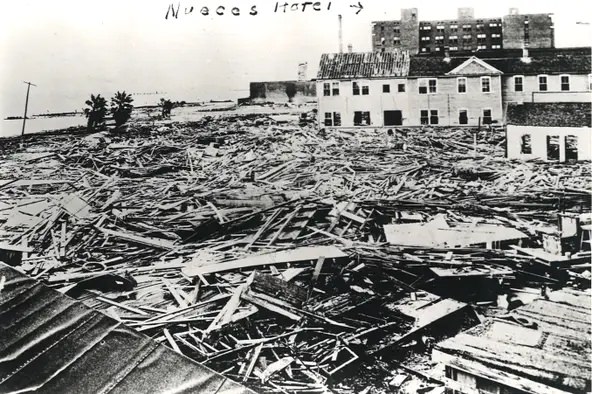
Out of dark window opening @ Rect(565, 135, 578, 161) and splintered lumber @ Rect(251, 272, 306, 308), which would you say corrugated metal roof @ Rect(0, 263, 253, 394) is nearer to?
splintered lumber @ Rect(251, 272, 306, 308)

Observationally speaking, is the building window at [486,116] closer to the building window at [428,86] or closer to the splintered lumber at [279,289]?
the building window at [428,86]

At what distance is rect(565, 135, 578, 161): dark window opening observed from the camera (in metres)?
2.95

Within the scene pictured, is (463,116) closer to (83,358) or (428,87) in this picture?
(428,87)

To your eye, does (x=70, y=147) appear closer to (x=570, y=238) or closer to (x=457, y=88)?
(x=457, y=88)

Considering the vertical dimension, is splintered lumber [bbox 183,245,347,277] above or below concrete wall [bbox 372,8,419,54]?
below

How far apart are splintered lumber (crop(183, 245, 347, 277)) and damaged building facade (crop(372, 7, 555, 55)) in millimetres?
1503

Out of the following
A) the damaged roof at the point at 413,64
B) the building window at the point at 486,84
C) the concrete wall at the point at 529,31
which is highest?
Result: the concrete wall at the point at 529,31

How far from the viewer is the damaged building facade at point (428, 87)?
3209 mm

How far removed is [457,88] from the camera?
3.37 metres

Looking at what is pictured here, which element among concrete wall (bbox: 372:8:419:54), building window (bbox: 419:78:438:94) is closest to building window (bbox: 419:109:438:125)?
building window (bbox: 419:78:438:94)

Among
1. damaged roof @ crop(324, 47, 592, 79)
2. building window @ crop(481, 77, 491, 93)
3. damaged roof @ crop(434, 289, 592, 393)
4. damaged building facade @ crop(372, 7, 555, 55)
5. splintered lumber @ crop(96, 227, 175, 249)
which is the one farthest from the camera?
splintered lumber @ crop(96, 227, 175, 249)

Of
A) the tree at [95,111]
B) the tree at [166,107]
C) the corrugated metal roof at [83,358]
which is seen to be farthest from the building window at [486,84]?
the tree at [95,111]

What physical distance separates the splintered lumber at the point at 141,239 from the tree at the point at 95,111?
0.93m

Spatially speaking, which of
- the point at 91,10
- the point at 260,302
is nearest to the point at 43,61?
the point at 91,10
